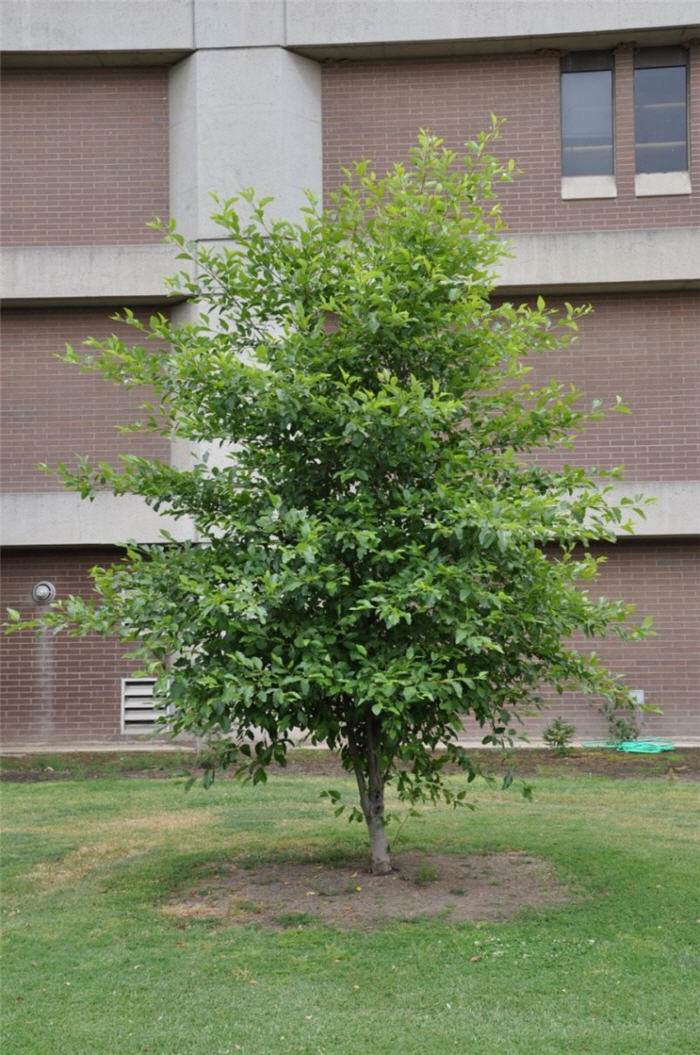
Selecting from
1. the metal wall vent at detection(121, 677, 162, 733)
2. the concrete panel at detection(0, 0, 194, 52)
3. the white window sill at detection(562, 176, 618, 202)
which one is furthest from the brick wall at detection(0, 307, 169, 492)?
the white window sill at detection(562, 176, 618, 202)

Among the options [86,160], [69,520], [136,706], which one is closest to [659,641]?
[136,706]

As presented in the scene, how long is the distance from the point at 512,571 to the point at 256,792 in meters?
6.86

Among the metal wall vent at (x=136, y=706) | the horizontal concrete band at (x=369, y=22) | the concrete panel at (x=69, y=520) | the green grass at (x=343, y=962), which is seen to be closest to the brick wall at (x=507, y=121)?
the horizontal concrete band at (x=369, y=22)

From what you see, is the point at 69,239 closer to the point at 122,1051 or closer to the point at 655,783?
the point at 655,783

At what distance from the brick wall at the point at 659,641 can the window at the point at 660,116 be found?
563cm

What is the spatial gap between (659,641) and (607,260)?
5.78 m

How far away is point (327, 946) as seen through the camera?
24.5ft

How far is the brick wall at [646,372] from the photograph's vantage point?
18.6 metres

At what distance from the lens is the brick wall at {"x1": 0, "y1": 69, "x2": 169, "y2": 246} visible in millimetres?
19281

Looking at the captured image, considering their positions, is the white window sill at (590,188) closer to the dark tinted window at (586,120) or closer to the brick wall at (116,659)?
the dark tinted window at (586,120)

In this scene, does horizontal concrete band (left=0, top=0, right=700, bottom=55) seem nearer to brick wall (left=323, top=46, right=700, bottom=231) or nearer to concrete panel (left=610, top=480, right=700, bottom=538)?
brick wall (left=323, top=46, right=700, bottom=231)

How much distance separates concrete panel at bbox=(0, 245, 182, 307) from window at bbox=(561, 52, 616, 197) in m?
6.22

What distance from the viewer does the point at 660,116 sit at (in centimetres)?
1903

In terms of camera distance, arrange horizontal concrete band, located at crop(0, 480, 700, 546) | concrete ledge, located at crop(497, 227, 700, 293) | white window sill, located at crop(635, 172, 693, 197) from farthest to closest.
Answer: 1. white window sill, located at crop(635, 172, 693, 197)
2. horizontal concrete band, located at crop(0, 480, 700, 546)
3. concrete ledge, located at crop(497, 227, 700, 293)
